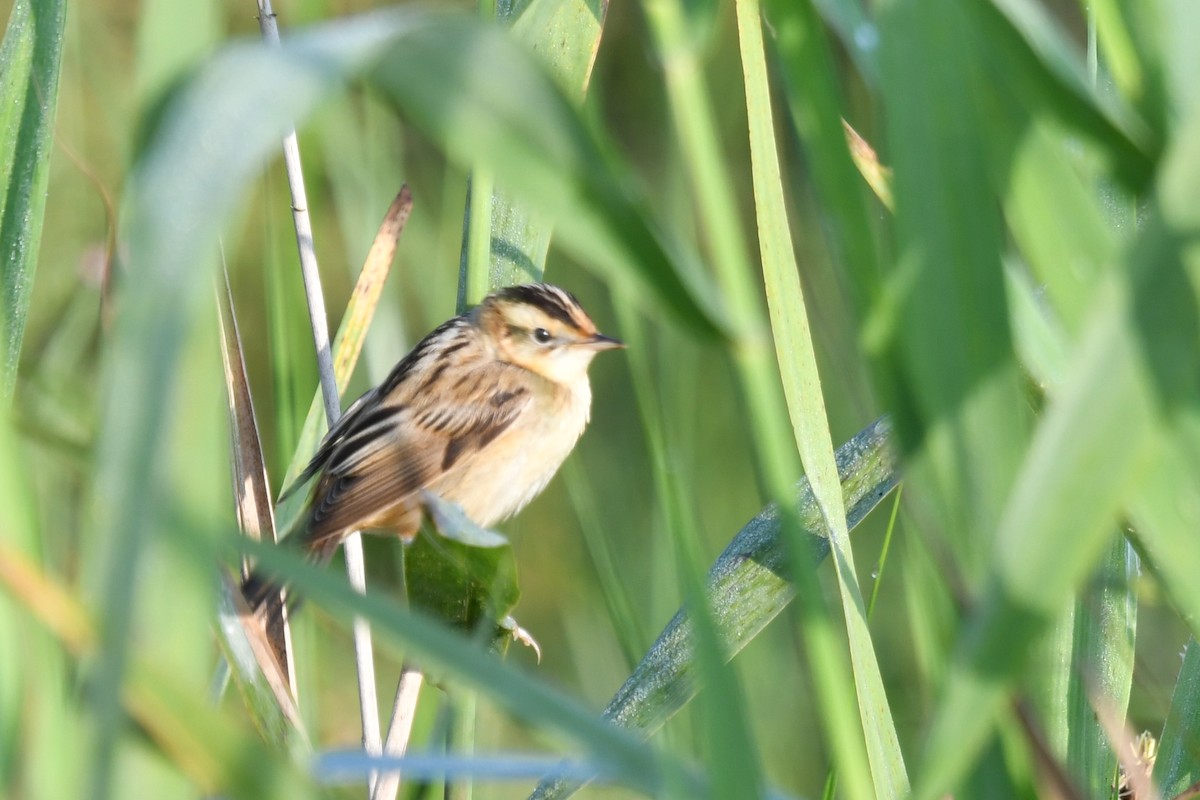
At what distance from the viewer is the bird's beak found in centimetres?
311

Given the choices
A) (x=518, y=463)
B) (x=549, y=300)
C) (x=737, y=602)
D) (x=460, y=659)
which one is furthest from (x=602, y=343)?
(x=460, y=659)

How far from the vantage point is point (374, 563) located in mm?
5746

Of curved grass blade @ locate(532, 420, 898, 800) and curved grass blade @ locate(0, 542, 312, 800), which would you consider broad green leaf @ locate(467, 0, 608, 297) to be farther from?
curved grass blade @ locate(0, 542, 312, 800)

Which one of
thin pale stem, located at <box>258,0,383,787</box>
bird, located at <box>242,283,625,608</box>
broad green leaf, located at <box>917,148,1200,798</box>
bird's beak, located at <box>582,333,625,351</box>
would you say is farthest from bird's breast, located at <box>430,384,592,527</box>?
broad green leaf, located at <box>917,148,1200,798</box>

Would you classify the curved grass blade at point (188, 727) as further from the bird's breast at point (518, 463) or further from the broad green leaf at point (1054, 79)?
the bird's breast at point (518, 463)

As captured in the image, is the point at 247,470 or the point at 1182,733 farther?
the point at 247,470

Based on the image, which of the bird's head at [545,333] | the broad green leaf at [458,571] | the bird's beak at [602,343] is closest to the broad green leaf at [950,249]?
the broad green leaf at [458,571]

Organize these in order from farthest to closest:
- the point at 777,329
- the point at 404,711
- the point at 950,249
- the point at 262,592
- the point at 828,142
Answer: the point at 262,592
the point at 404,711
the point at 777,329
the point at 828,142
the point at 950,249

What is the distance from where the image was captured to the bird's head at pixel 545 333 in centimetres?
325

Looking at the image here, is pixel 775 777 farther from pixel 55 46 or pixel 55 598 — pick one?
pixel 55 598

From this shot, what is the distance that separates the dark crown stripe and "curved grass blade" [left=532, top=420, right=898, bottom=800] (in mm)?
1382

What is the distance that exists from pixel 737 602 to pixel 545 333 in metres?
1.79

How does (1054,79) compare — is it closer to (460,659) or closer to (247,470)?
(460,659)

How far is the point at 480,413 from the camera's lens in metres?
3.43
